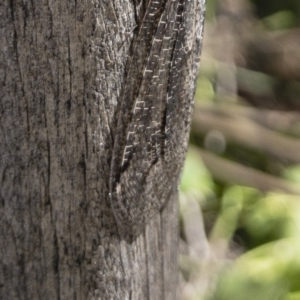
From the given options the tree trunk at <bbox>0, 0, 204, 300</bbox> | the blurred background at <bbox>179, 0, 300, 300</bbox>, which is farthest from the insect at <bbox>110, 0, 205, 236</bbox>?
the blurred background at <bbox>179, 0, 300, 300</bbox>

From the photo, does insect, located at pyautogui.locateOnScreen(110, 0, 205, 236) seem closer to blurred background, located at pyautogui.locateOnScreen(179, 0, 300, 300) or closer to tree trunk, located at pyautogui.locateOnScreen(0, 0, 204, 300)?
tree trunk, located at pyautogui.locateOnScreen(0, 0, 204, 300)

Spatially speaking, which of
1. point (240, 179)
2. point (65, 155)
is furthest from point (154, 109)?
point (240, 179)

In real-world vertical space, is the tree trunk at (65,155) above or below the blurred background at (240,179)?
above

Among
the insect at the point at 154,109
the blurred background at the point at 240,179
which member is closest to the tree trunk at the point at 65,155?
the insect at the point at 154,109

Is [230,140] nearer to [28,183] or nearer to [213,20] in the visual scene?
[213,20]

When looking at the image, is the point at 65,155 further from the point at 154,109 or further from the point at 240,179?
the point at 240,179

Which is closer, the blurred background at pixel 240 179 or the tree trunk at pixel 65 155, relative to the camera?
the tree trunk at pixel 65 155

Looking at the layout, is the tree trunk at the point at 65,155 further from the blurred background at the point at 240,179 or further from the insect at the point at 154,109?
the blurred background at the point at 240,179
